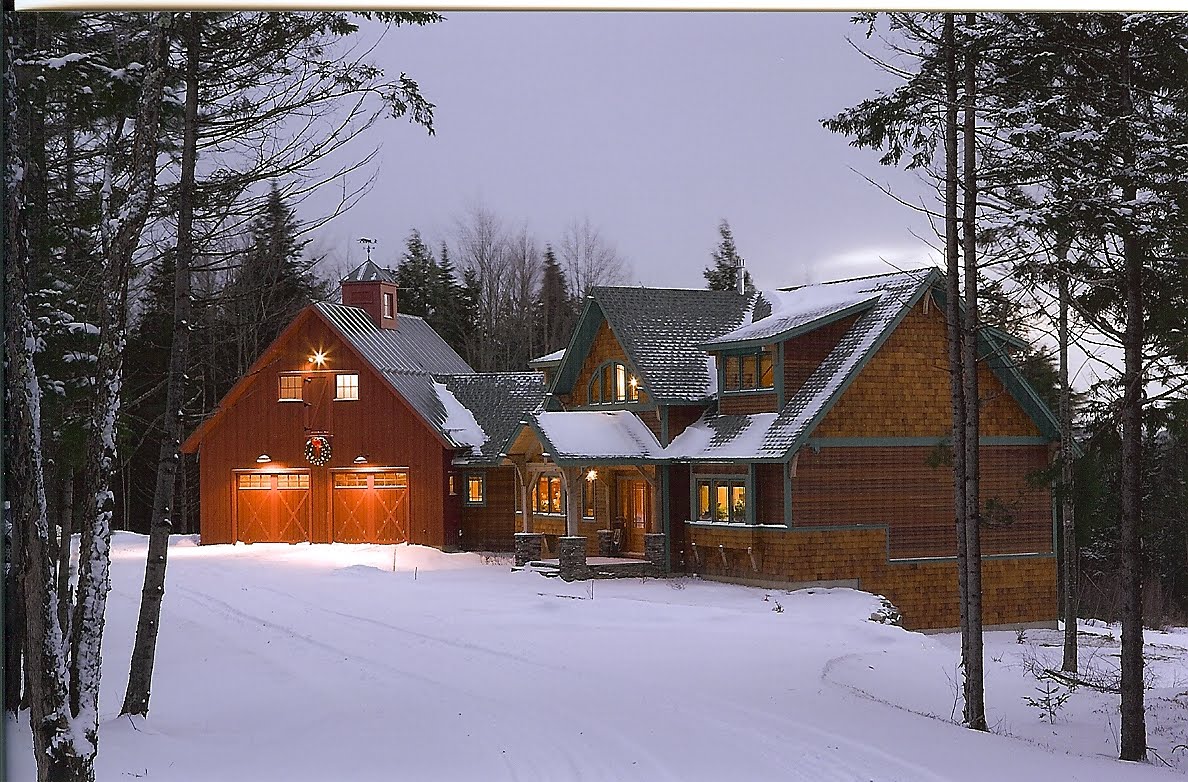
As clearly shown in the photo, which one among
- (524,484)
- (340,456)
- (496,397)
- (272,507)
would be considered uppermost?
(496,397)

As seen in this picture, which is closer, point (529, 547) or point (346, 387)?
point (529, 547)

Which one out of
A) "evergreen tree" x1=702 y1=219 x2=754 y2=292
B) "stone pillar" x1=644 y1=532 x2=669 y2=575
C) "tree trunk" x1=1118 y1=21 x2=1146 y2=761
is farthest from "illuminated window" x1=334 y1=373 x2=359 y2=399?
"tree trunk" x1=1118 y1=21 x2=1146 y2=761

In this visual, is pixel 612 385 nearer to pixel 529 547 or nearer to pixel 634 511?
pixel 634 511

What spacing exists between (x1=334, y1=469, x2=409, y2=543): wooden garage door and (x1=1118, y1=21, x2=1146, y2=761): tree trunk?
14.4m

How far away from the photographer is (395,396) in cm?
2144

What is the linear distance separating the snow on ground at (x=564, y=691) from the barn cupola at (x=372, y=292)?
784 centimetres

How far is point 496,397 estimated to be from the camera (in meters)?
22.5

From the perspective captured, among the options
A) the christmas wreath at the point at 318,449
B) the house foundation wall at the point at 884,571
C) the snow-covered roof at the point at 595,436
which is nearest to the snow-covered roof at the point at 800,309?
the snow-covered roof at the point at 595,436

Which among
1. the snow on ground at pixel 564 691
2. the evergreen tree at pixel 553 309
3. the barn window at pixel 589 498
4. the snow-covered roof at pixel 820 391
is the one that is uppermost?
the evergreen tree at pixel 553 309

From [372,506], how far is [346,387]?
2177 mm

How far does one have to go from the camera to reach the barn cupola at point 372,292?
73.8 ft

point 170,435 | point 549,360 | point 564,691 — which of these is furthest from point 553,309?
point 170,435

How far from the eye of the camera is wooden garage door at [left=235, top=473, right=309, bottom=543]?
70.4ft

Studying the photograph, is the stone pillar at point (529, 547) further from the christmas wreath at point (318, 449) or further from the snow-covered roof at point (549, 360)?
the christmas wreath at point (318, 449)
